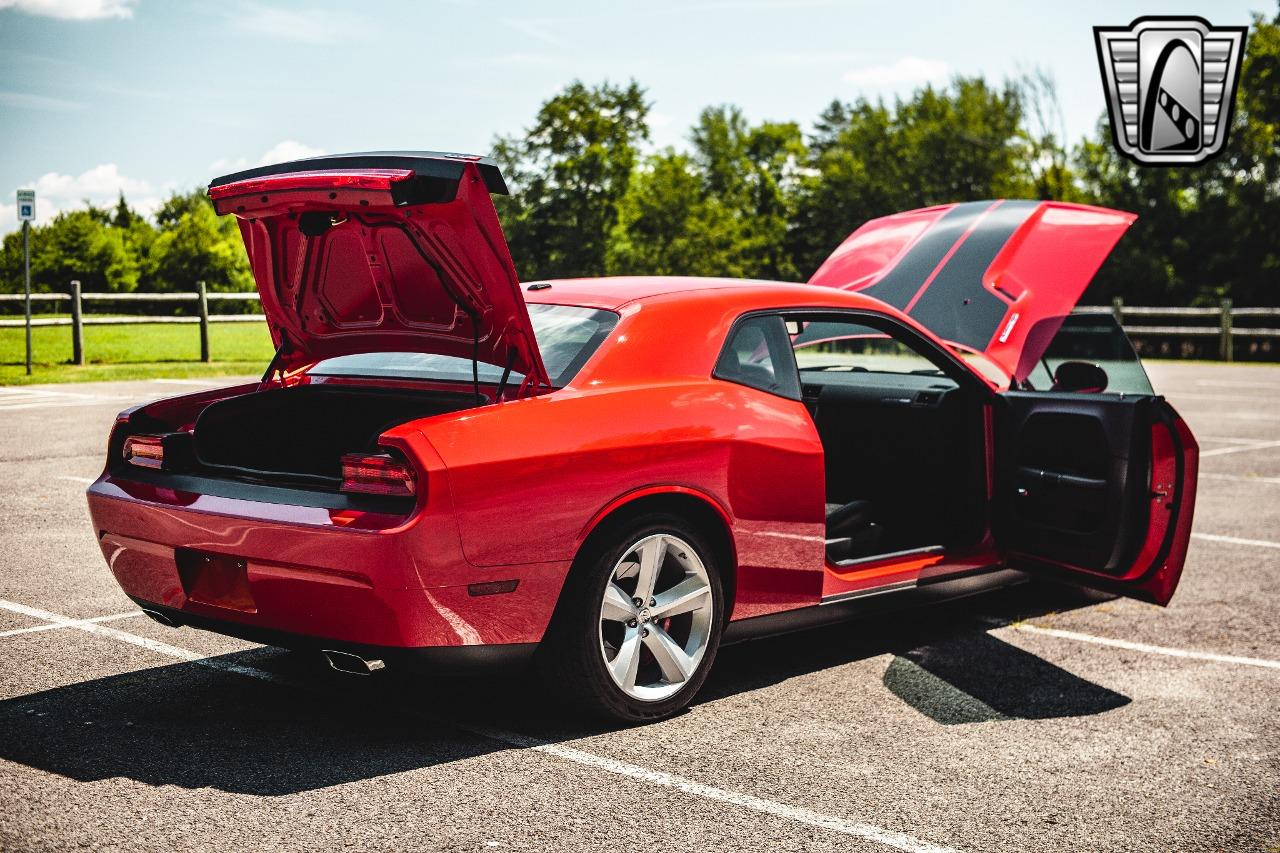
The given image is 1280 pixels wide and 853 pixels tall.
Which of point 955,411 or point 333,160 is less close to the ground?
point 333,160

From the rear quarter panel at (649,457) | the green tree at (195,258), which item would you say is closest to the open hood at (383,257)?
the rear quarter panel at (649,457)

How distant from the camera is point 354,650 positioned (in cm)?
392

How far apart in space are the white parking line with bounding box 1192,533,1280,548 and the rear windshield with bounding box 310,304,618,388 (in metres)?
5.25

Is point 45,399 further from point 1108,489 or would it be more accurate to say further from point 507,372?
point 1108,489

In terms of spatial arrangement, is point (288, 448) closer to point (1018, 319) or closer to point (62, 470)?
point (1018, 319)

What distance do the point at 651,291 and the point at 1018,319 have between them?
2256 mm

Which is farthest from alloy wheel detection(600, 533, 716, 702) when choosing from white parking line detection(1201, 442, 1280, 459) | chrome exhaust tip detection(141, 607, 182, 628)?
white parking line detection(1201, 442, 1280, 459)

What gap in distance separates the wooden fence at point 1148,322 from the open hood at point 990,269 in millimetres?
5844

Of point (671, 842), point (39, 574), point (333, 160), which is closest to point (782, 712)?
point (671, 842)

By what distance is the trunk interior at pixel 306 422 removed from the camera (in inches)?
188

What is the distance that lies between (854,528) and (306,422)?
2.42m

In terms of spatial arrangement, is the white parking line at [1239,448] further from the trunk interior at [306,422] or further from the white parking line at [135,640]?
the white parking line at [135,640]

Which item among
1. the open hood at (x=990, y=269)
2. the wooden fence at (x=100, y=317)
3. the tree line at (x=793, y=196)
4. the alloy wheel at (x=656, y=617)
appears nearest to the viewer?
the alloy wheel at (x=656, y=617)

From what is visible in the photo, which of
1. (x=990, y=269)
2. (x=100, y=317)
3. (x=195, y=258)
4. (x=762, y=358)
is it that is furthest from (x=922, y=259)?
(x=195, y=258)
